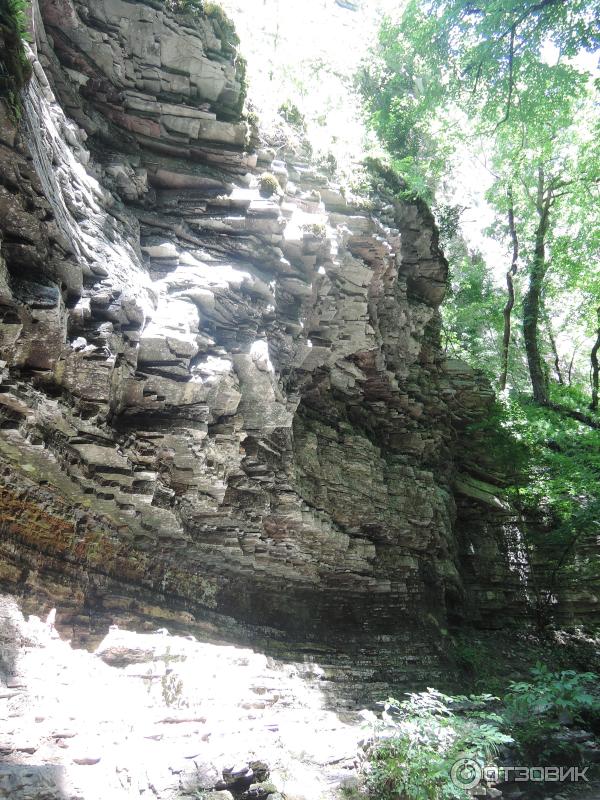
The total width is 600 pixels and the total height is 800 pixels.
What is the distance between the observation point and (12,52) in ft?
17.3

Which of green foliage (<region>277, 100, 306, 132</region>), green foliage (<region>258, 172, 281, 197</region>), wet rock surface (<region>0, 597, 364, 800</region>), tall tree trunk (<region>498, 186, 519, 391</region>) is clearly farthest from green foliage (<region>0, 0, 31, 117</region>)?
tall tree trunk (<region>498, 186, 519, 391</region>)

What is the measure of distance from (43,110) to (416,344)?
9996 mm

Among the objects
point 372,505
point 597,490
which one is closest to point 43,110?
point 372,505

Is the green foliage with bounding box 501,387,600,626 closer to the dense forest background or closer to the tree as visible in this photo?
the dense forest background

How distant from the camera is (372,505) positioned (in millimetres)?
12273

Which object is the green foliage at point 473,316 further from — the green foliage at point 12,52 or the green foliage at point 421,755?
the green foliage at point 12,52

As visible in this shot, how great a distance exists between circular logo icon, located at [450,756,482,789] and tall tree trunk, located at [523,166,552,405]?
573 inches

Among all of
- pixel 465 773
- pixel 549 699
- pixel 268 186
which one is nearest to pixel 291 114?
pixel 268 186

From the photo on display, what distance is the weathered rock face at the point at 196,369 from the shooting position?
6289 millimetres

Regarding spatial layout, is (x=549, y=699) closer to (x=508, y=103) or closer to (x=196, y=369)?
(x=196, y=369)

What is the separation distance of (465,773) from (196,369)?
5.83 metres

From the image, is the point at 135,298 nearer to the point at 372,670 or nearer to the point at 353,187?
the point at 353,187

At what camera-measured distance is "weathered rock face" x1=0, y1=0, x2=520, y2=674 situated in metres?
6.29

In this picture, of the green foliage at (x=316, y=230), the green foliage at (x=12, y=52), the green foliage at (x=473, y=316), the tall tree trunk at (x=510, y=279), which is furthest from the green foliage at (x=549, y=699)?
the green foliage at (x=473, y=316)
